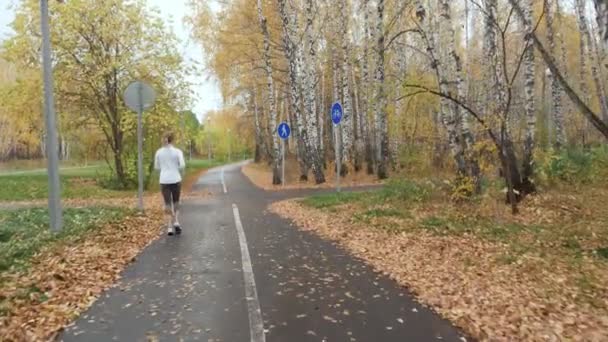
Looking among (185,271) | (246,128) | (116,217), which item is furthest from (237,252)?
(246,128)

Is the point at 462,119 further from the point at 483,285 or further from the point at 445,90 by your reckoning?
the point at 483,285

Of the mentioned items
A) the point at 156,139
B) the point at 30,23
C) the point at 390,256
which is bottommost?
the point at 390,256

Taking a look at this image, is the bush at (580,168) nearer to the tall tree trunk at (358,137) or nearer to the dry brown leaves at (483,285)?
the dry brown leaves at (483,285)

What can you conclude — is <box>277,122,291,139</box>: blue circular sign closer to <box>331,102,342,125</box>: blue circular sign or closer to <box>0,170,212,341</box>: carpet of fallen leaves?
<box>331,102,342,125</box>: blue circular sign

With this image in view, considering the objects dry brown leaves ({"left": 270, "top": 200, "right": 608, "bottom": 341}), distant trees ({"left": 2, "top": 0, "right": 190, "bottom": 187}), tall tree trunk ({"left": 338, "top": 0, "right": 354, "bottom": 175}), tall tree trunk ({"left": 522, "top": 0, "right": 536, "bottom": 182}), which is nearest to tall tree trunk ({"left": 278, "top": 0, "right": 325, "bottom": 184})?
tall tree trunk ({"left": 338, "top": 0, "right": 354, "bottom": 175})

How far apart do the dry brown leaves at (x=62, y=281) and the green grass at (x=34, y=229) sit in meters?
0.29

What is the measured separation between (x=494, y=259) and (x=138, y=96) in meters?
9.38

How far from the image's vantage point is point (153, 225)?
11242mm

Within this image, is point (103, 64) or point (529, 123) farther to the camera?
point (103, 64)

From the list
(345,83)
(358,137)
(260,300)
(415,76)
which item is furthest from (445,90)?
(358,137)

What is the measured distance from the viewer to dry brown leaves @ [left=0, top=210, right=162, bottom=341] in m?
4.77

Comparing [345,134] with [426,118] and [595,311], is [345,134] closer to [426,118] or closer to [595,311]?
[426,118]

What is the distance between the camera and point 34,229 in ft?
32.3

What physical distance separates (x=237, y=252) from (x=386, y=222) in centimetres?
403
